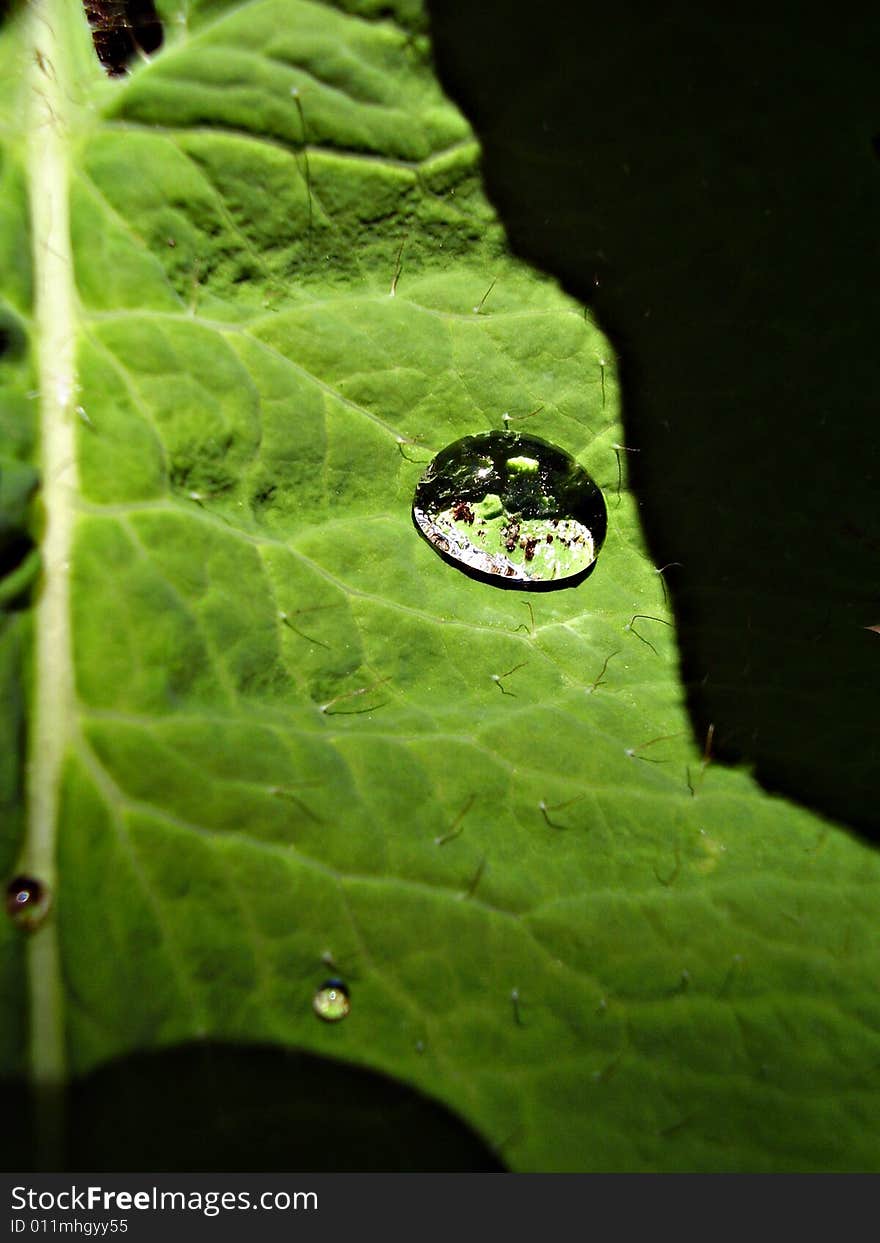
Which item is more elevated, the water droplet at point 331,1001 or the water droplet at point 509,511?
the water droplet at point 509,511

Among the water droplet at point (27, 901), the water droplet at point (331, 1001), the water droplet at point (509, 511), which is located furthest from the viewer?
the water droplet at point (509, 511)

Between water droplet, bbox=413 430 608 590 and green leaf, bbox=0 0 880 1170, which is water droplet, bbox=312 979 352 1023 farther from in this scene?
water droplet, bbox=413 430 608 590

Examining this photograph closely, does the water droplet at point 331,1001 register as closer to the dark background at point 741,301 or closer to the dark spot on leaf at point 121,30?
the dark background at point 741,301

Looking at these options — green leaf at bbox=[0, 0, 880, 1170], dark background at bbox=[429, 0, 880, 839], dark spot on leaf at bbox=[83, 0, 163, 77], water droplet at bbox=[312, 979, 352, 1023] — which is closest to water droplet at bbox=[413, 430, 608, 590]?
green leaf at bbox=[0, 0, 880, 1170]

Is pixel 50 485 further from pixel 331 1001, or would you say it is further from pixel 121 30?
pixel 331 1001

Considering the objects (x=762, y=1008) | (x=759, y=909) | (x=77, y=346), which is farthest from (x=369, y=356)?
(x=762, y=1008)

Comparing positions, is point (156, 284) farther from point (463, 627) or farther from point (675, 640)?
point (675, 640)

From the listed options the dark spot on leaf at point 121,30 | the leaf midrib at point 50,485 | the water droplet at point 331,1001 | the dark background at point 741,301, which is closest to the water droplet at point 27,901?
the leaf midrib at point 50,485
